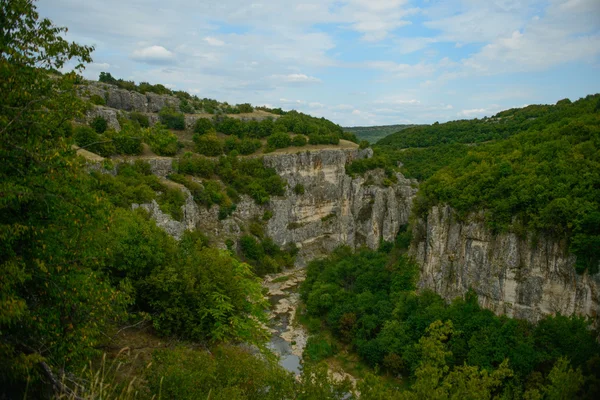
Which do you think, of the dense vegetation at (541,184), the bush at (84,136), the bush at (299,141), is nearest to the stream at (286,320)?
the dense vegetation at (541,184)

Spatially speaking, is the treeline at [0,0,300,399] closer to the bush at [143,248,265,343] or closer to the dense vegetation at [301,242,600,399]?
the bush at [143,248,265,343]

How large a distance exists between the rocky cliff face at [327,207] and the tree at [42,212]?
32481 mm

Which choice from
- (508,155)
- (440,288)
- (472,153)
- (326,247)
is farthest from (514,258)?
(326,247)

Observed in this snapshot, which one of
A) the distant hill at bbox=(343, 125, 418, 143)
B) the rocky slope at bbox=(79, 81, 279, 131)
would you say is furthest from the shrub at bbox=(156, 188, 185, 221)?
the distant hill at bbox=(343, 125, 418, 143)

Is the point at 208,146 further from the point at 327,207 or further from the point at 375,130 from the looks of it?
the point at 375,130

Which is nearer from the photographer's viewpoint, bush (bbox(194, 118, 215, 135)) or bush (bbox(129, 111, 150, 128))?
bush (bbox(129, 111, 150, 128))

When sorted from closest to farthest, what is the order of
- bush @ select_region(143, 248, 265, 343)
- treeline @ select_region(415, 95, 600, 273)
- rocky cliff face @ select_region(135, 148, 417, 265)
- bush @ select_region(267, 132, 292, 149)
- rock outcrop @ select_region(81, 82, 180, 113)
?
bush @ select_region(143, 248, 265, 343) → treeline @ select_region(415, 95, 600, 273) → rocky cliff face @ select_region(135, 148, 417, 265) → rock outcrop @ select_region(81, 82, 180, 113) → bush @ select_region(267, 132, 292, 149)

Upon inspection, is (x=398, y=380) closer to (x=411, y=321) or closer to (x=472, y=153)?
(x=411, y=321)

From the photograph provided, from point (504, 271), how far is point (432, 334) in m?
7.48

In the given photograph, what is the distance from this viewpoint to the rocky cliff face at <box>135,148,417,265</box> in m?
41.3

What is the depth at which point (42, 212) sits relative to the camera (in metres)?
5.92

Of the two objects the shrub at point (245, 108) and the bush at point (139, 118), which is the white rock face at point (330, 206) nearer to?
the bush at point (139, 118)

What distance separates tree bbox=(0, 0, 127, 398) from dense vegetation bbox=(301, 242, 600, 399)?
7156mm

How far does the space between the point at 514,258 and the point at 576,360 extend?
5230 millimetres
